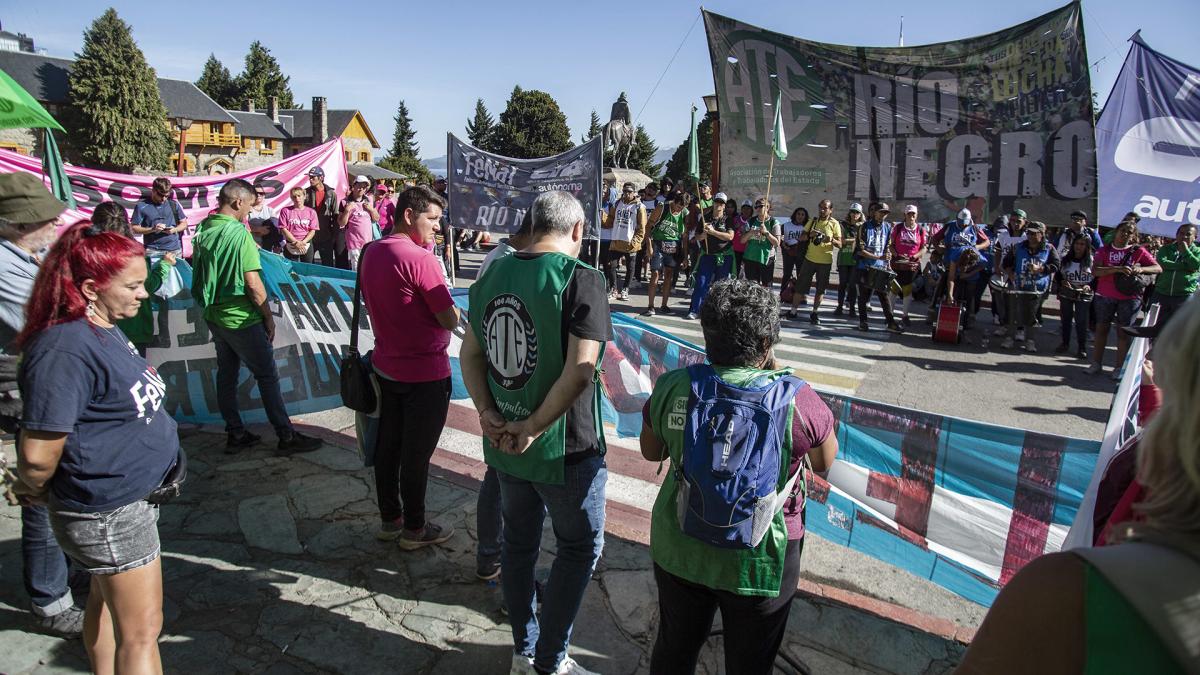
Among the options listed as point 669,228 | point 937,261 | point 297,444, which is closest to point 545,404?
point 297,444

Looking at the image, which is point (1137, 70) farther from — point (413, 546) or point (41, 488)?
point (41, 488)

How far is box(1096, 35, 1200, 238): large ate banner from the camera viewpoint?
16.5 feet

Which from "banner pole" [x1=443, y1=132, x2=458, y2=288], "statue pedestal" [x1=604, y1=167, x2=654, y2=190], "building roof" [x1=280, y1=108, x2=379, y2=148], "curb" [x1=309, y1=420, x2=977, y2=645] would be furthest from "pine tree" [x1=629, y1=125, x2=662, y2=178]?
"curb" [x1=309, y1=420, x2=977, y2=645]

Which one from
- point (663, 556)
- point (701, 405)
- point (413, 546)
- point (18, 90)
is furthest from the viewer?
point (18, 90)

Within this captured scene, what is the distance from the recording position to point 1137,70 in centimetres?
546

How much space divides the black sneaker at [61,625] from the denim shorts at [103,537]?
113 centimetres

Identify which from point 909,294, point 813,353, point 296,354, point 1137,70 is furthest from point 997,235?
point 296,354

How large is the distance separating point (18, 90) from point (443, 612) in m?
4.30

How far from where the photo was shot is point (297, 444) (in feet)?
16.3

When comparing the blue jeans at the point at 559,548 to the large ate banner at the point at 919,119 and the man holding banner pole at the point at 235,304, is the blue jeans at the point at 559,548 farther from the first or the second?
the large ate banner at the point at 919,119

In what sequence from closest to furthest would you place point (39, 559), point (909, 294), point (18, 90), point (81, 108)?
point (39, 559) < point (18, 90) < point (909, 294) < point (81, 108)

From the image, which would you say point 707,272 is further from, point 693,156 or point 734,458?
point 734,458

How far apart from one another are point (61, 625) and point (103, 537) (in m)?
1.28

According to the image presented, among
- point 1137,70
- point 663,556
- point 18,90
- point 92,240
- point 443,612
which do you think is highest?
point 1137,70
